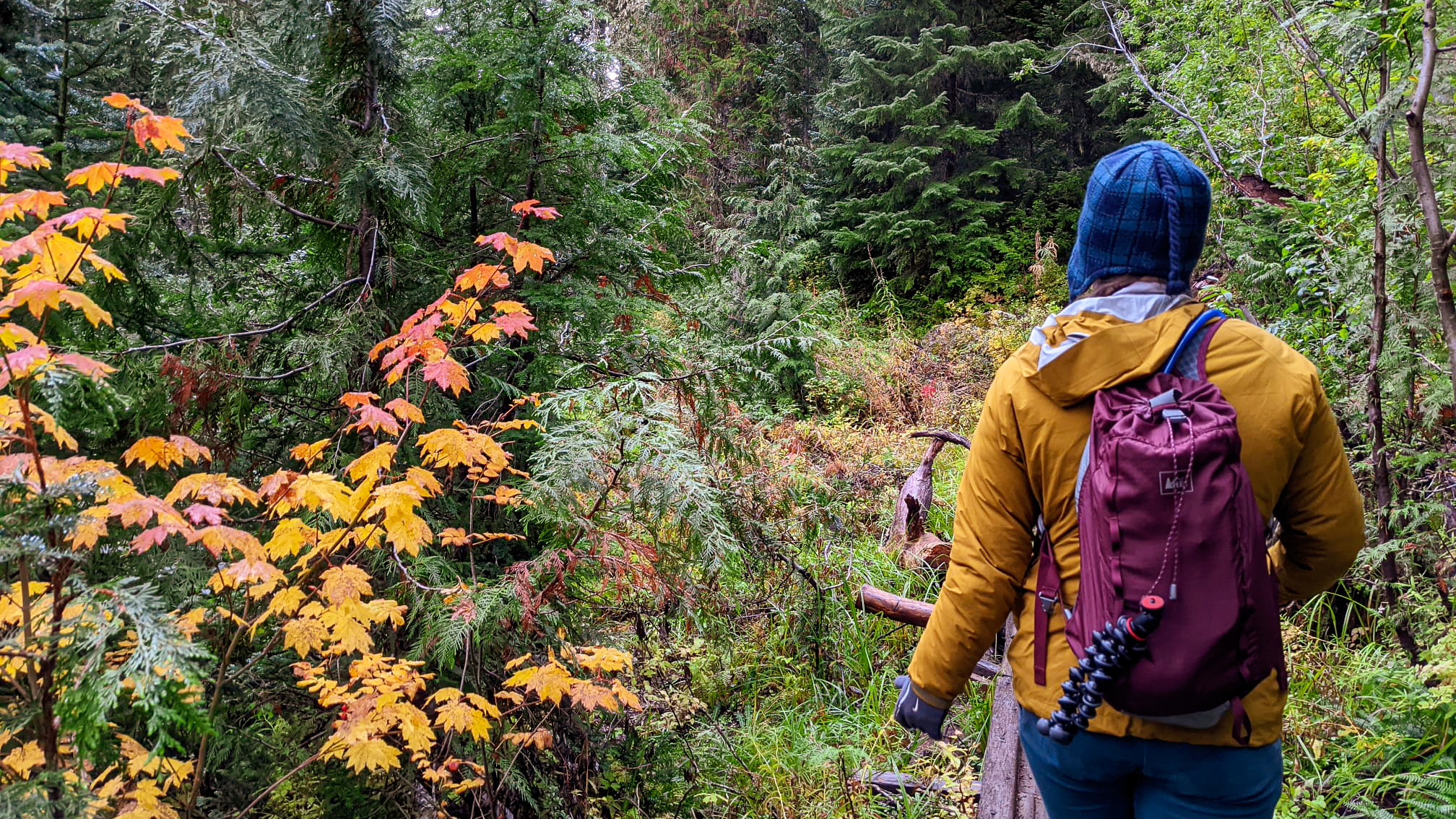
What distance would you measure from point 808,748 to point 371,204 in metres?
3.22

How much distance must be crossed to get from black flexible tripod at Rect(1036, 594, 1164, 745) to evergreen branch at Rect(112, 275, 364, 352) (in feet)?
10.0

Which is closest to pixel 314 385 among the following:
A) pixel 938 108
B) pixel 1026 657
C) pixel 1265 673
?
pixel 1026 657

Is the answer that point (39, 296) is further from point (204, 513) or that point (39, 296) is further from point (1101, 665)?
point (1101, 665)

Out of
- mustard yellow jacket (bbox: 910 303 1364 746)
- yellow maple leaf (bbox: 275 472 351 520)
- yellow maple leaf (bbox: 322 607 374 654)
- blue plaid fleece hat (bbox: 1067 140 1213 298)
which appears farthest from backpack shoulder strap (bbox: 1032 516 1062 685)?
yellow maple leaf (bbox: 322 607 374 654)

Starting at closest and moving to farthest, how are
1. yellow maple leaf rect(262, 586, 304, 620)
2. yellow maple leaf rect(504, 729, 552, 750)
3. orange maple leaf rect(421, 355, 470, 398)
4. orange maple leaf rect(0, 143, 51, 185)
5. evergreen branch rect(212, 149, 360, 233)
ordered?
orange maple leaf rect(0, 143, 51, 185)
yellow maple leaf rect(262, 586, 304, 620)
orange maple leaf rect(421, 355, 470, 398)
yellow maple leaf rect(504, 729, 552, 750)
evergreen branch rect(212, 149, 360, 233)

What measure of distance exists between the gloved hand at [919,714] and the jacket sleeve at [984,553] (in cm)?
2

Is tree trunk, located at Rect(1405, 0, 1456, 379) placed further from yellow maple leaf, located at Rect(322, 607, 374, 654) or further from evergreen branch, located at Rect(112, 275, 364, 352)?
evergreen branch, located at Rect(112, 275, 364, 352)

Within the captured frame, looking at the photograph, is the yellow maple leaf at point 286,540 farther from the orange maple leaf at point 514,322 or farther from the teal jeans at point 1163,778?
the teal jeans at point 1163,778

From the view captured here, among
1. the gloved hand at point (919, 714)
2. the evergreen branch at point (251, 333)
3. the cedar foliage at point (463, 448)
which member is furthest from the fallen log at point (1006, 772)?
the evergreen branch at point (251, 333)

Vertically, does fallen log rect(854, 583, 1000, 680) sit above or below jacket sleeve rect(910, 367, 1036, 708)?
below

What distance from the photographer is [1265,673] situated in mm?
1398

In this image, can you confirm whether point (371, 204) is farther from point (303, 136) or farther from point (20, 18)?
point (20, 18)

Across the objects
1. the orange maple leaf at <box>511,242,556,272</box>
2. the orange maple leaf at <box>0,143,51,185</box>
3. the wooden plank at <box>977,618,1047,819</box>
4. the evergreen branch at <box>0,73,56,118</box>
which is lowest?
the wooden plank at <box>977,618,1047,819</box>

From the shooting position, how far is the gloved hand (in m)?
1.79
